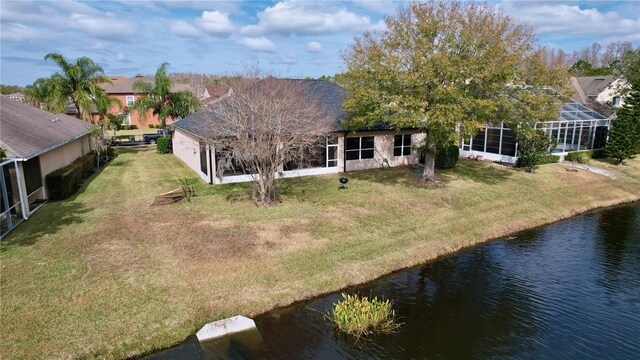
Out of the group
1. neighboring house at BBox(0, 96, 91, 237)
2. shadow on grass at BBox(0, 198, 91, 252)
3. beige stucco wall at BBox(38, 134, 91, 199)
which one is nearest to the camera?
shadow on grass at BBox(0, 198, 91, 252)

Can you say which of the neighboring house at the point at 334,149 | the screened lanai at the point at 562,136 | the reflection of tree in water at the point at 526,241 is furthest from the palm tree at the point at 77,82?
Answer: the reflection of tree in water at the point at 526,241

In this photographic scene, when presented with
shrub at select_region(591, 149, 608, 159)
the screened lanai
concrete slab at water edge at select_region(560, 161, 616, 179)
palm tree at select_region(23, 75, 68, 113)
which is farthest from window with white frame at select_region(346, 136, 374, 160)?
palm tree at select_region(23, 75, 68, 113)

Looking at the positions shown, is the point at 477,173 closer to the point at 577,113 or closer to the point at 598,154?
the point at 577,113

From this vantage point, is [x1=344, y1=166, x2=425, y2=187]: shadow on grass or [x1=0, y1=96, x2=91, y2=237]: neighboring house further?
[x1=344, y1=166, x2=425, y2=187]: shadow on grass

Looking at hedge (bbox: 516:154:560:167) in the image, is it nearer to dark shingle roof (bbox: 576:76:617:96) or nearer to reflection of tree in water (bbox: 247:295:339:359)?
reflection of tree in water (bbox: 247:295:339:359)

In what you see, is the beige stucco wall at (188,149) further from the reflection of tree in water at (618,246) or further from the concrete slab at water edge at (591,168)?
the concrete slab at water edge at (591,168)

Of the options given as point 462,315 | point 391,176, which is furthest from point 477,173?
point 462,315
